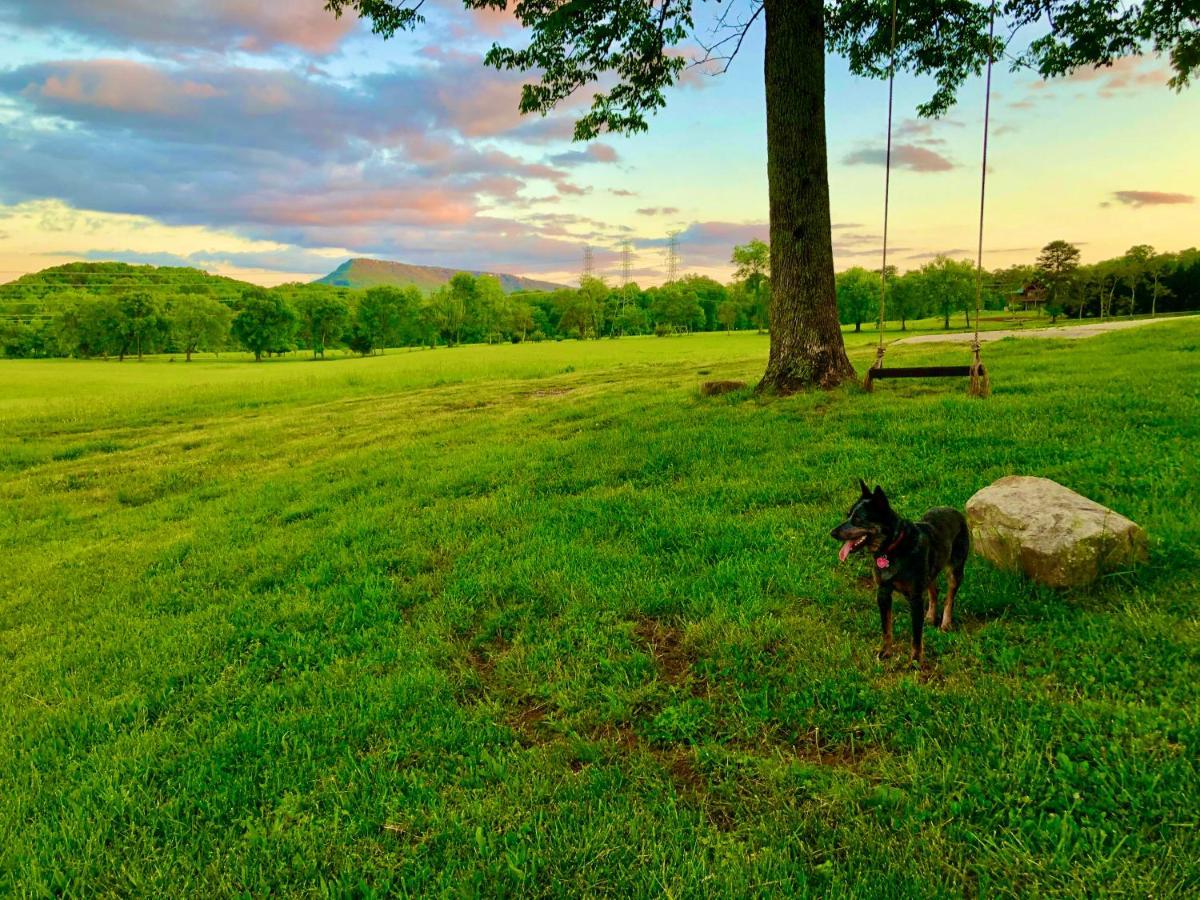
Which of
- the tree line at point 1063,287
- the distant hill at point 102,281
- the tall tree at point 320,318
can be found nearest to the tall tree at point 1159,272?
the tree line at point 1063,287

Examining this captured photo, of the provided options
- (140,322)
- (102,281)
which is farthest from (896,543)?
(102,281)

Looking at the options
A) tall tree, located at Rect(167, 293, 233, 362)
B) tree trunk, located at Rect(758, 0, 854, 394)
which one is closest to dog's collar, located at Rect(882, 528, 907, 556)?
tree trunk, located at Rect(758, 0, 854, 394)

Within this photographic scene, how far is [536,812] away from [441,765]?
0.64 meters

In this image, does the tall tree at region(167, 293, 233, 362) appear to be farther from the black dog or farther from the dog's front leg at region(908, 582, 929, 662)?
the dog's front leg at region(908, 582, 929, 662)

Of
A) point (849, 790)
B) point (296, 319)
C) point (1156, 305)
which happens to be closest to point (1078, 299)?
point (1156, 305)

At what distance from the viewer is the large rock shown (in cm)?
379

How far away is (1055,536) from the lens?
12.6 ft

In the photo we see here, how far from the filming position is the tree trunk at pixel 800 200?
971 cm

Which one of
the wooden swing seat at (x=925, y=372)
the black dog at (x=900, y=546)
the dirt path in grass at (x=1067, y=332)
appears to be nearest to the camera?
the black dog at (x=900, y=546)

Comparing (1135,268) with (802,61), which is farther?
(1135,268)

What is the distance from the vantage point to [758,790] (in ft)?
9.05

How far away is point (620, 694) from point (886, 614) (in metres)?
1.62

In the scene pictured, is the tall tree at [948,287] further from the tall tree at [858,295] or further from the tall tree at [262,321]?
the tall tree at [262,321]

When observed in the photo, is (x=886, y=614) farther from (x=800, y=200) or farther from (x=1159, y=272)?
(x=1159, y=272)
